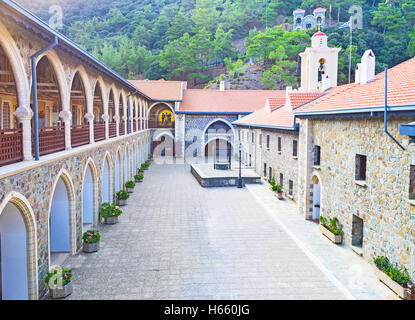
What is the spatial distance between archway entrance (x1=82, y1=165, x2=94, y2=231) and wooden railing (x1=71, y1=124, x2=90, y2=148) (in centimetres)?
131

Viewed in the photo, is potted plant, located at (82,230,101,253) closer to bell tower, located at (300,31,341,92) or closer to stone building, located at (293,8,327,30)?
bell tower, located at (300,31,341,92)

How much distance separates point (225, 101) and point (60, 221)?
107 feet

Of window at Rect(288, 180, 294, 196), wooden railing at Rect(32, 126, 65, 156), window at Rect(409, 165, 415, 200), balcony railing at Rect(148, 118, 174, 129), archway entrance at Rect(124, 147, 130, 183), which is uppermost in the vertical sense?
balcony railing at Rect(148, 118, 174, 129)

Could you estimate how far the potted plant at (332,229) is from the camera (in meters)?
12.5

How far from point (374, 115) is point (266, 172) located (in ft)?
50.0

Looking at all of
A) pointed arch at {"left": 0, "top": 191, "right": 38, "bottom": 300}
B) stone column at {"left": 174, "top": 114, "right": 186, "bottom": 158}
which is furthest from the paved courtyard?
stone column at {"left": 174, "top": 114, "right": 186, "bottom": 158}

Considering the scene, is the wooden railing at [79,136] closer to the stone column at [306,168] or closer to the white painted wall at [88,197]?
the white painted wall at [88,197]

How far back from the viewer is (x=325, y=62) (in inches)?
860

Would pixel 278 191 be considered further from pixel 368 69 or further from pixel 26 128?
pixel 26 128

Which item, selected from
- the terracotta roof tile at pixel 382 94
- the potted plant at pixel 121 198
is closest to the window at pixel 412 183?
the terracotta roof tile at pixel 382 94

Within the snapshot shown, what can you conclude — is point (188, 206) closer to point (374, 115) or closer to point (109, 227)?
point (109, 227)

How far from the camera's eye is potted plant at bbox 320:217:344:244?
41.1 ft

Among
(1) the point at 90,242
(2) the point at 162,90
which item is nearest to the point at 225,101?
(2) the point at 162,90

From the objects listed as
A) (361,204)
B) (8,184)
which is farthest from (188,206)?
(8,184)
